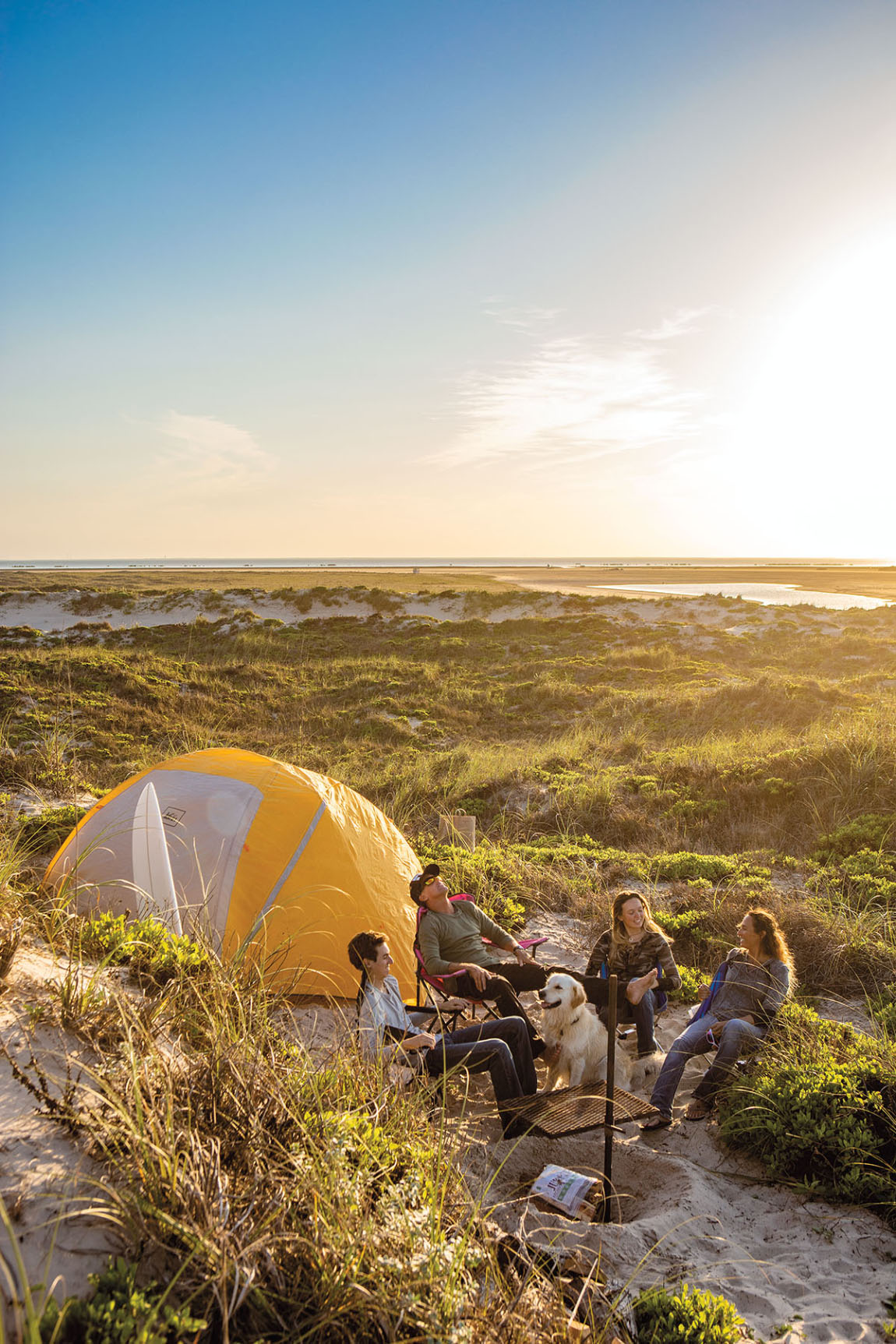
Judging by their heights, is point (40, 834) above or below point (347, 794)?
below

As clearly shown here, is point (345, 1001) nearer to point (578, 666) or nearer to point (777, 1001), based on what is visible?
point (777, 1001)

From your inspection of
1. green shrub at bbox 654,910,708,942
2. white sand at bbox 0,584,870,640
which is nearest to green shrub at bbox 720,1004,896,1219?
green shrub at bbox 654,910,708,942

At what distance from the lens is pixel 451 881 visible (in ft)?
26.2

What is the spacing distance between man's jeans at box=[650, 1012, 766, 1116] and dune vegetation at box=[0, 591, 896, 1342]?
0.61ft

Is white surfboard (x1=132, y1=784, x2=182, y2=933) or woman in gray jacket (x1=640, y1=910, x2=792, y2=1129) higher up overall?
white surfboard (x1=132, y1=784, x2=182, y2=933)

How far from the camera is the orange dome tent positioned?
5.59m

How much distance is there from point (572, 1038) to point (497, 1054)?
2.10ft

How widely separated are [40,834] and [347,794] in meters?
3.61

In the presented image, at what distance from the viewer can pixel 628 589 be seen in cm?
6144

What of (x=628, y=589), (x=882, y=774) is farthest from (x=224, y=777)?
(x=628, y=589)

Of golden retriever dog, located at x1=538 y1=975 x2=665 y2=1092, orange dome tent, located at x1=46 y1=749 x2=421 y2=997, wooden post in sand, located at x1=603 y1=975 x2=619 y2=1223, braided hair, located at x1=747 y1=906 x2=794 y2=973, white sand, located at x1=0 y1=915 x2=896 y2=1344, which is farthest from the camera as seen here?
orange dome tent, located at x1=46 y1=749 x2=421 y2=997

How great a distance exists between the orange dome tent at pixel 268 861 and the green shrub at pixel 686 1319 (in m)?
2.98

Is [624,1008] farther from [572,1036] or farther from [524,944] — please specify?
[524,944]

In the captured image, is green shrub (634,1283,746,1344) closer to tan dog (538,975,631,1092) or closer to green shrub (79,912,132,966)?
tan dog (538,975,631,1092)
